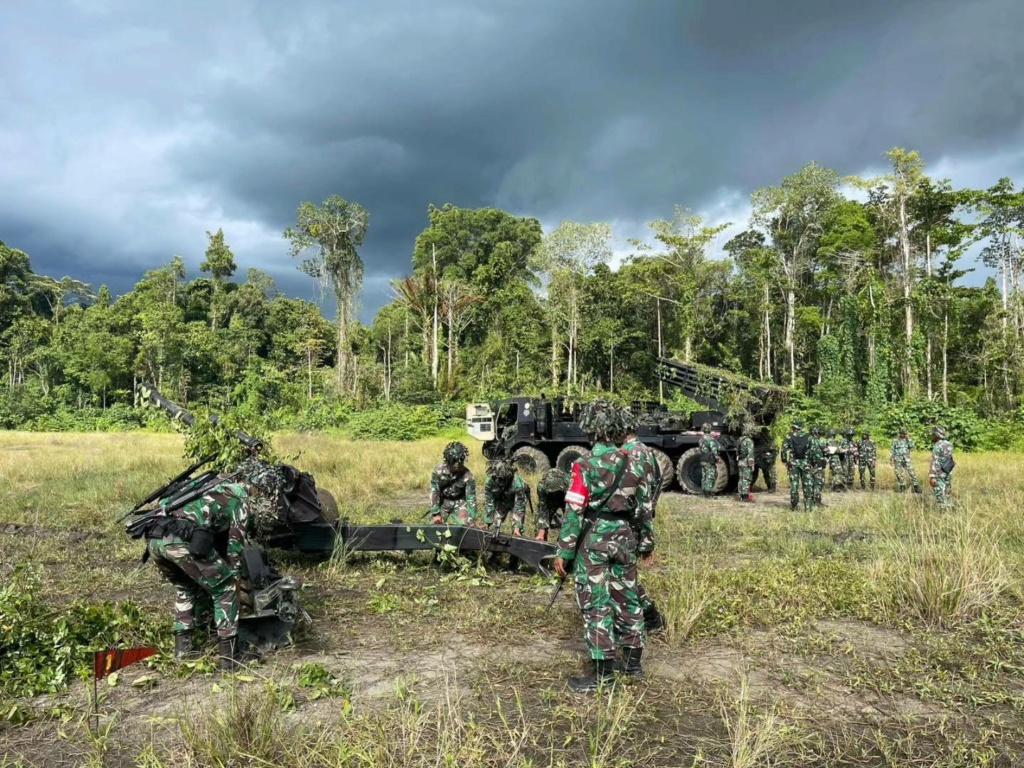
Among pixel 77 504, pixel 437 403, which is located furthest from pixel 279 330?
pixel 77 504

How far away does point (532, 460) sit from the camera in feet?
43.6

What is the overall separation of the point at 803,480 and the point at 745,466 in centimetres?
135

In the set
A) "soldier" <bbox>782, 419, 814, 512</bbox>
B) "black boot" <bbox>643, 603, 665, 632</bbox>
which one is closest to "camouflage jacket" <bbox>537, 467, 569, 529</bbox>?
"black boot" <bbox>643, 603, 665, 632</bbox>

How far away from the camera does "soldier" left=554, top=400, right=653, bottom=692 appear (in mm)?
3506

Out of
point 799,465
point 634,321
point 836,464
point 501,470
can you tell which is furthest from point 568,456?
point 634,321

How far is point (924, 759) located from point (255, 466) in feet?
13.9

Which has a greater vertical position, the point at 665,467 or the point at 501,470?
the point at 501,470

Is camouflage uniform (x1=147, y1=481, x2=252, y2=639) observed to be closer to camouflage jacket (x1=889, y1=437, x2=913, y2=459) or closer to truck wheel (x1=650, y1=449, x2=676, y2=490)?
truck wheel (x1=650, y1=449, x2=676, y2=490)

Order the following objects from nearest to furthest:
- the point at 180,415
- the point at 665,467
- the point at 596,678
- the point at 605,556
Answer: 1. the point at 596,678
2. the point at 605,556
3. the point at 180,415
4. the point at 665,467

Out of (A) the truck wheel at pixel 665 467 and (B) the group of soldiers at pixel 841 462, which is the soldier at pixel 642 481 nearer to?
(B) the group of soldiers at pixel 841 462

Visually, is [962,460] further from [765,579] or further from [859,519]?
[765,579]

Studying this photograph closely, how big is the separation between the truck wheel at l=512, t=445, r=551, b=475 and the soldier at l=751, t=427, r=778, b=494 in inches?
157

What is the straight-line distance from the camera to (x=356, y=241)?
3391 cm

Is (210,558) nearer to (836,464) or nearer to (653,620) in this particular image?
(653,620)
